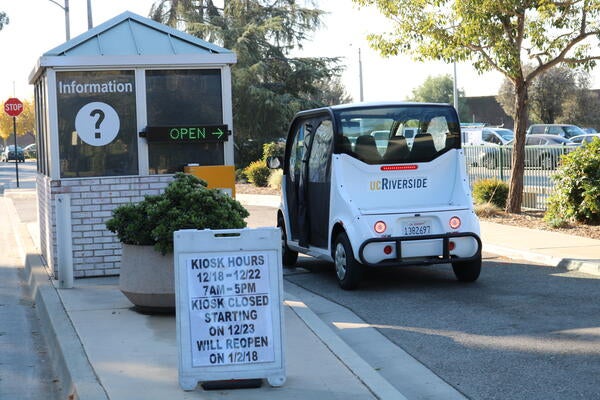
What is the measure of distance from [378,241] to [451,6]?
27.0 feet

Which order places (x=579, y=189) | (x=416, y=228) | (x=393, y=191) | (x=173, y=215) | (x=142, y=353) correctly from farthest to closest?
(x=579, y=189) < (x=393, y=191) < (x=416, y=228) < (x=173, y=215) < (x=142, y=353)

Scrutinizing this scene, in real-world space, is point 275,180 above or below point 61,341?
above

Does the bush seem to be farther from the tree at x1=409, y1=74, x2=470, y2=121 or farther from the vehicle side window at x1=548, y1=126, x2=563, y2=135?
the tree at x1=409, y1=74, x2=470, y2=121

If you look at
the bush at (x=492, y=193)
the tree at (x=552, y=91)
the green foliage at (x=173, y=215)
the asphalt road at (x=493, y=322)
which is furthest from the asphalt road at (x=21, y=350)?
the tree at (x=552, y=91)

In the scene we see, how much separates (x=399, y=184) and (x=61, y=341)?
4.75 meters

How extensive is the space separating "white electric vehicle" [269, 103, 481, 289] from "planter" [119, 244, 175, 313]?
2612mm

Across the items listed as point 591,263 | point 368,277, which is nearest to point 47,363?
point 368,277

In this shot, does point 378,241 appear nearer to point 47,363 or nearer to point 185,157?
point 185,157

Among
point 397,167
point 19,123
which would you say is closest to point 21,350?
point 397,167

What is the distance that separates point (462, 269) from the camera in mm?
10805

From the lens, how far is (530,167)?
19203 millimetres

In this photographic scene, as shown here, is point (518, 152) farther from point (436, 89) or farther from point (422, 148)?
point (436, 89)

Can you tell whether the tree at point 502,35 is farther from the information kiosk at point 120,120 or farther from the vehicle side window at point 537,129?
the vehicle side window at point 537,129

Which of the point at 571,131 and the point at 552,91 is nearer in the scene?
the point at 571,131
